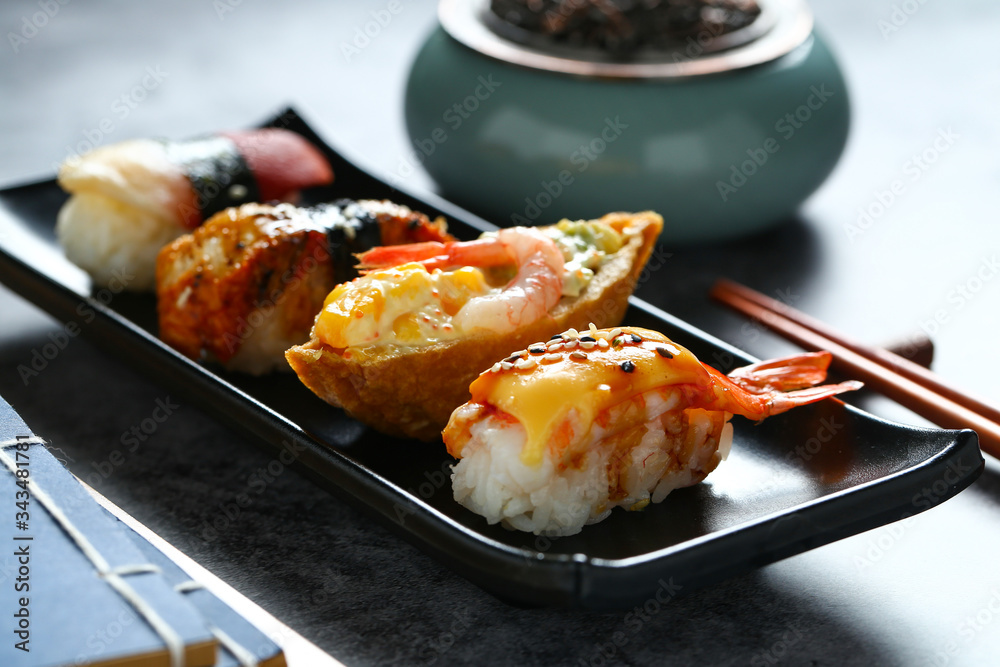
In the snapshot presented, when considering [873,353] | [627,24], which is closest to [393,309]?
[873,353]

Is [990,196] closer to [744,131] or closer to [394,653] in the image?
[744,131]

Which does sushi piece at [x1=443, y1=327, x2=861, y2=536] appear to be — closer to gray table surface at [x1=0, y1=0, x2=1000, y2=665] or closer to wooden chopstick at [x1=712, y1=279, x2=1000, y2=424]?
gray table surface at [x1=0, y1=0, x2=1000, y2=665]

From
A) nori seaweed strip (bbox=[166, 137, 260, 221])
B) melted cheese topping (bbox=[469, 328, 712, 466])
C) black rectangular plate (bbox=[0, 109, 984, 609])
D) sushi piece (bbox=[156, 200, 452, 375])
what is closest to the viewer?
black rectangular plate (bbox=[0, 109, 984, 609])

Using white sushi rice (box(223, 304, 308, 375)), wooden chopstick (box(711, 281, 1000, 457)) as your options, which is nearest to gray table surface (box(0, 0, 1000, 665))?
wooden chopstick (box(711, 281, 1000, 457))

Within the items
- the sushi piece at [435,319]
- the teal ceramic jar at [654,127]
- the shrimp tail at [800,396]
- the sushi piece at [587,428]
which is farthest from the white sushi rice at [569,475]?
the teal ceramic jar at [654,127]

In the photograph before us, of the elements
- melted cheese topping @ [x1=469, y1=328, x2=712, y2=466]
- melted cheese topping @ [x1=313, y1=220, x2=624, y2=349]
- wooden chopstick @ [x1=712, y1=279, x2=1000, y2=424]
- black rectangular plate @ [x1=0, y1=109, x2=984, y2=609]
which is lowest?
wooden chopstick @ [x1=712, y1=279, x2=1000, y2=424]

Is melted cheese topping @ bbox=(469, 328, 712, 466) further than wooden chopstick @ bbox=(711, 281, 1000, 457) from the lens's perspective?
No

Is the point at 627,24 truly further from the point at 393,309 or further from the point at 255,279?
the point at 393,309

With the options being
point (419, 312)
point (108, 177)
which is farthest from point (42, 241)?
point (419, 312)
